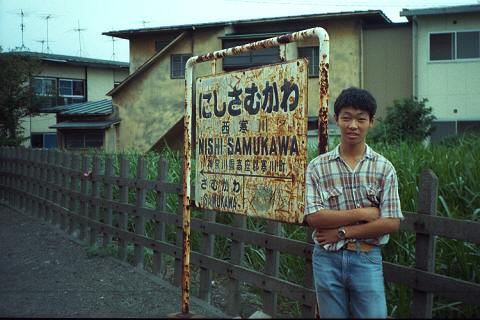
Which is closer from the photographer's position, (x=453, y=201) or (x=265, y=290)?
(x=265, y=290)

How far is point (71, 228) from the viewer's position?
9.18 metres

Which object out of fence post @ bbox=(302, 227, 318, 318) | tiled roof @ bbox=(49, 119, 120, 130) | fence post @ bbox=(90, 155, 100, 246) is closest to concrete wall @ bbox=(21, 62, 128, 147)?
tiled roof @ bbox=(49, 119, 120, 130)

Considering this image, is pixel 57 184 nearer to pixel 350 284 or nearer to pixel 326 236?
pixel 326 236

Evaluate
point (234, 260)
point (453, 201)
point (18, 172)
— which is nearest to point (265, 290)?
point (234, 260)

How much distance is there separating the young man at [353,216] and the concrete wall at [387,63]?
18229 millimetres

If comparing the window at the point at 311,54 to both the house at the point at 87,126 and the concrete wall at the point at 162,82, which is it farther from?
the house at the point at 87,126

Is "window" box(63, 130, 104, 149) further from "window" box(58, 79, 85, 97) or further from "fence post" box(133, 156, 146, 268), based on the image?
"fence post" box(133, 156, 146, 268)

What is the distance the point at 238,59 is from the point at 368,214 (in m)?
19.6

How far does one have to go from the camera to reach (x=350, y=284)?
2.78 m

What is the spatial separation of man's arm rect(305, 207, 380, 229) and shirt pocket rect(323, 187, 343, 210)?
0.05 meters

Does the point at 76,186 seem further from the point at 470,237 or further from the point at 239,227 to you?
the point at 470,237

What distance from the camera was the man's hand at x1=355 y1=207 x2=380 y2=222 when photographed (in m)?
2.76

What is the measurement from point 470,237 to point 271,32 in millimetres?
19157

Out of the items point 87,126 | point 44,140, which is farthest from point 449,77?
point 44,140
